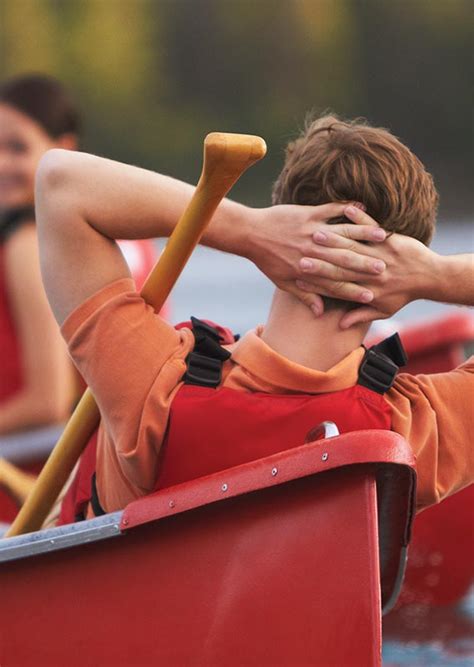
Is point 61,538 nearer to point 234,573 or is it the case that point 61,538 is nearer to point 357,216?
point 234,573

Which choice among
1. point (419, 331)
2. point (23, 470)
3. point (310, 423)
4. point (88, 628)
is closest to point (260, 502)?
point (310, 423)

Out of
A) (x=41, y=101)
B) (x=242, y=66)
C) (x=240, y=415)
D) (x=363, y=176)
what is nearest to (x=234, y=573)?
(x=240, y=415)

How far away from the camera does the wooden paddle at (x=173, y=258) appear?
74.0 inches

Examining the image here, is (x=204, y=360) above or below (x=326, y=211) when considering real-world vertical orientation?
below

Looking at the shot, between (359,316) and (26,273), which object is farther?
(26,273)

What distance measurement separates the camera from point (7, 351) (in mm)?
3916

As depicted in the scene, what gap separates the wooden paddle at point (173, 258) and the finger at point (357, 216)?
0.14 metres

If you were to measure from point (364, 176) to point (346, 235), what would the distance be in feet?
0.27

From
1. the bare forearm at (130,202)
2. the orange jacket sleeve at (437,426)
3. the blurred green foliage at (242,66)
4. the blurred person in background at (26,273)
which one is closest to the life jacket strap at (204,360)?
the bare forearm at (130,202)

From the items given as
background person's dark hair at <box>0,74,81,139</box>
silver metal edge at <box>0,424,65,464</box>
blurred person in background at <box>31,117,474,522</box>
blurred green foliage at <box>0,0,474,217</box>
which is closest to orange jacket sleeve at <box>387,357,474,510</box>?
blurred person in background at <box>31,117,474,522</box>

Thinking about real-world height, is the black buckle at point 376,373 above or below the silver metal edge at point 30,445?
below

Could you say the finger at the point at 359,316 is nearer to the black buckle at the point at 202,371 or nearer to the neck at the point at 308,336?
the neck at the point at 308,336

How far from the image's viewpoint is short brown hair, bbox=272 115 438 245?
1.94 metres

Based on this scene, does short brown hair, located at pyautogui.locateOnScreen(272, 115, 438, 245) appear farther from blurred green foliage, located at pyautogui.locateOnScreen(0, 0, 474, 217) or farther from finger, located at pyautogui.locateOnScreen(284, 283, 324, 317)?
blurred green foliage, located at pyautogui.locateOnScreen(0, 0, 474, 217)
